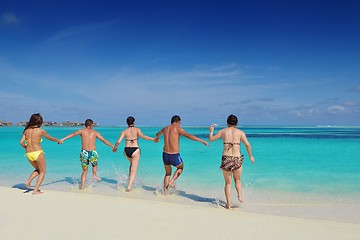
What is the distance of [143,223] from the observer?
15.3ft

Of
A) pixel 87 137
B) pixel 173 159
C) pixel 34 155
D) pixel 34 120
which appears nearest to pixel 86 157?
pixel 87 137

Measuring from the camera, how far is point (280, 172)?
38.9ft

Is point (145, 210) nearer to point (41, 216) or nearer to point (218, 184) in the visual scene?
point (41, 216)

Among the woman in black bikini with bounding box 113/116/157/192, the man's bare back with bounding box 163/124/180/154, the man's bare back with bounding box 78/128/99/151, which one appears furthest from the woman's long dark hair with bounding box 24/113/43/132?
the man's bare back with bounding box 163/124/180/154

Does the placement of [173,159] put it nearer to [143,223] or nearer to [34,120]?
[143,223]

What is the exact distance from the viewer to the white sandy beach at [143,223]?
4.20 metres

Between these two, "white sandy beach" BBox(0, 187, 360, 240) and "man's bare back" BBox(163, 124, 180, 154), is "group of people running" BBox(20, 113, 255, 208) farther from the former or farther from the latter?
"white sandy beach" BBox(0, 187, 360, 240)

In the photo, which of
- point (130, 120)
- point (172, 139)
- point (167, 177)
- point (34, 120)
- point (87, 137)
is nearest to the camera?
point (34, 120)

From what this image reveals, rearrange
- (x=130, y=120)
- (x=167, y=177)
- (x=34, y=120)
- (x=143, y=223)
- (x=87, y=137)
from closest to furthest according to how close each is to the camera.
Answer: (x=143, y=223) → (x=34, y=120) → (x=167, y=177) → (x=130, y=120) → (x=87, y=137)

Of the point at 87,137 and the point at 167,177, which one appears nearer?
the point at 167,177

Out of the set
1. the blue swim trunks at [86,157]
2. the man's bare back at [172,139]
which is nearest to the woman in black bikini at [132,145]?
the man's bare back at [172,139]

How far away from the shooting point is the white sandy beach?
13.8 ft

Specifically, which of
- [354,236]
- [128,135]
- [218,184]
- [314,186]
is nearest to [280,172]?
[314,186]

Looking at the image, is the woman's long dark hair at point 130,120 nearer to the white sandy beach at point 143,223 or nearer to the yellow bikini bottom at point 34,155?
the yellow bikini bottom at point 34,155
